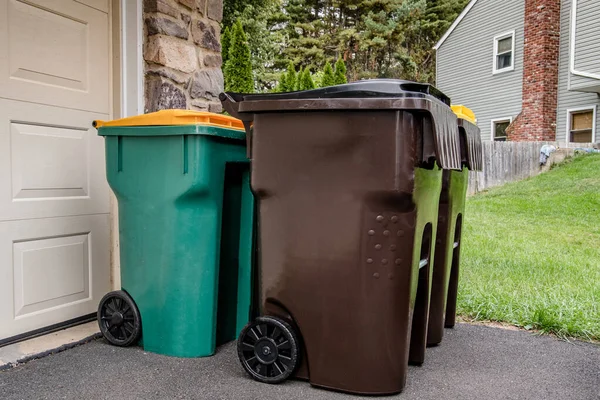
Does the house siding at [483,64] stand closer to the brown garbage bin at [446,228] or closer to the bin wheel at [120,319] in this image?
the brown garbage bin at [446,228]

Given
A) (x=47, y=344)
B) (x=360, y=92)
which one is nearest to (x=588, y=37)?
(x=360, y=92)

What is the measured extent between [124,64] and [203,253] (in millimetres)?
1495

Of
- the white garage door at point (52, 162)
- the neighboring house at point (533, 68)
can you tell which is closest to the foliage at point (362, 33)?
the neighboring house at point (533, 68)

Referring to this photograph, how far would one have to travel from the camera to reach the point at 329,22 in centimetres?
2559

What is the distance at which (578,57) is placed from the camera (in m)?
13.2

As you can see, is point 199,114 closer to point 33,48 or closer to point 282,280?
point 282,280

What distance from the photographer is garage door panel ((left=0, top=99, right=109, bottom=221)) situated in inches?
102

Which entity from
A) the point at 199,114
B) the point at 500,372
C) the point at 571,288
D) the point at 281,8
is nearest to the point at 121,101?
the point at 199,114

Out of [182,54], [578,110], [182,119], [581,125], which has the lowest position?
[182,119]

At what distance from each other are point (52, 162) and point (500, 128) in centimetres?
1494

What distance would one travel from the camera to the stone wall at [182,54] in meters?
3.29

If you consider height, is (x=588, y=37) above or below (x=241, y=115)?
above

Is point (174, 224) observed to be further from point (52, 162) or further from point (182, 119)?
point (52, 162)

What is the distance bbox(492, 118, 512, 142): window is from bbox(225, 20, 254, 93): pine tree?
9.24 meters
